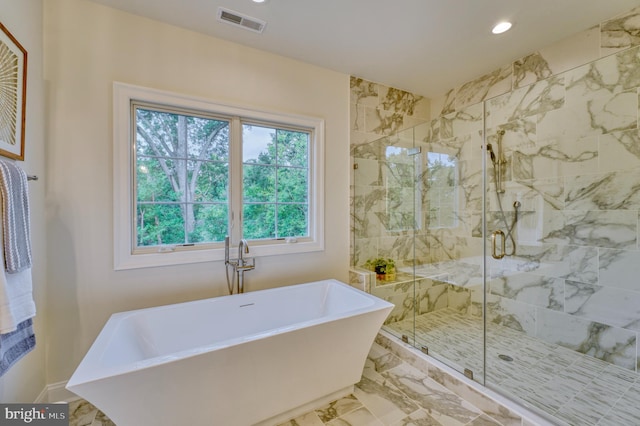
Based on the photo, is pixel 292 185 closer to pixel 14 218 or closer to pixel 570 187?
pixel 14 218

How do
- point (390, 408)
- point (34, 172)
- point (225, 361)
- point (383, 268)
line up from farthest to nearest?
point (383, 268) < point (390, 408) < point (34, 172) < point (225, 361)

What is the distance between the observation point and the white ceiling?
1795 millimetres

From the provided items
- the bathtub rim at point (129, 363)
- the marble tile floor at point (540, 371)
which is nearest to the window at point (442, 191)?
the marble tile floor at point (540, 371)

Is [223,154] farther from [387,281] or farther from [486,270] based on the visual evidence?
[486,270]

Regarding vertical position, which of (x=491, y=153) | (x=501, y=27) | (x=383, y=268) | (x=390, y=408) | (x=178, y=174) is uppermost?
(x=501, y=27)

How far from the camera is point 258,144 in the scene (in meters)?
2.45

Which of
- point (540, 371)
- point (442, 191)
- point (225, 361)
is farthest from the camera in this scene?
point (442, 191)

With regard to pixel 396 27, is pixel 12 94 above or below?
below

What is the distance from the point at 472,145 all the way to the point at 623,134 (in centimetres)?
103

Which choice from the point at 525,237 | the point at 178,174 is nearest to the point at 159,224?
the point at 178,174

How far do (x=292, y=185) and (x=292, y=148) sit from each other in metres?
0.38

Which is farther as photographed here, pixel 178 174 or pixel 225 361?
pixel 178 174

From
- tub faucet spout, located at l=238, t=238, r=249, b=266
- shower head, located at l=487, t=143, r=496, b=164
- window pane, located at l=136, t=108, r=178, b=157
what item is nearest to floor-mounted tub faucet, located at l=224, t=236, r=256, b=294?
tub faucet spout, located at l=238, t=238, r=249, b=266

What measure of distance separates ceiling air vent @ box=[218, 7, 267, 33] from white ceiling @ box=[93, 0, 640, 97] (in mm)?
44
